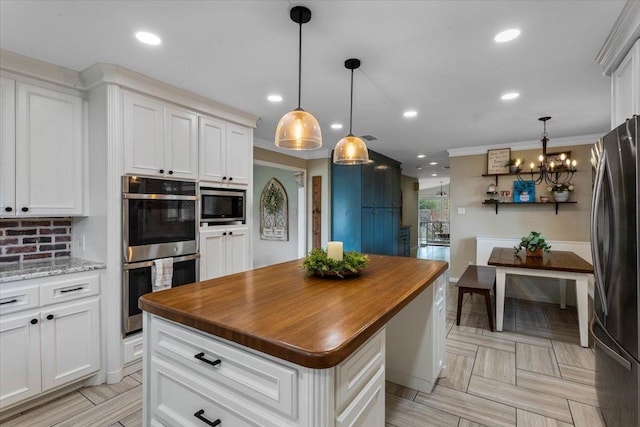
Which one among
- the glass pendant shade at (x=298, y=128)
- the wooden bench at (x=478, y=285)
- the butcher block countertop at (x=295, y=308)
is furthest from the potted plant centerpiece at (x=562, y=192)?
the glass pendant shade at (x=298, y=128)

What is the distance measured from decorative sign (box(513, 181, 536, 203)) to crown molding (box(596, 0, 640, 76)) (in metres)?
2.89

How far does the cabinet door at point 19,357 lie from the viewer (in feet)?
6.30

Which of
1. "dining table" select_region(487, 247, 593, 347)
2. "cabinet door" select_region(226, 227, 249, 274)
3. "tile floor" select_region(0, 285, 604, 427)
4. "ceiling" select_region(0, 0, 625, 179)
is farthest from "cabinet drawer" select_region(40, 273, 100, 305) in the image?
"dining table" select_region(487, 247, 593, 347)

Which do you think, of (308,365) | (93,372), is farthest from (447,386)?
(93,372)

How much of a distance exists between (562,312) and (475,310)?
3.75 feet

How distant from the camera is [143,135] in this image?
2.51m

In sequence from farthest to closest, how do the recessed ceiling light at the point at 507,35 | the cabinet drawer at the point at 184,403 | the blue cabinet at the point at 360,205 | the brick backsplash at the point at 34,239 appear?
the blue cabinet at the point at 360,205
the brick backsplash at the point at 34,239
the recessed ceiling light at the point at 507,35
the cabinet drawer at the point at 184,403

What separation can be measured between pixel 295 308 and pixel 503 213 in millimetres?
4857

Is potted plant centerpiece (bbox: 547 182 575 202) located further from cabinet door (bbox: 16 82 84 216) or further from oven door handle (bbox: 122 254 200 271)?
cabinet door (bbox: 16 82 84 216)

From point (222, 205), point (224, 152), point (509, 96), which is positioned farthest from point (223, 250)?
point (509, 96)

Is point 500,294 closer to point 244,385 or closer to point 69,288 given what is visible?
point 244,385

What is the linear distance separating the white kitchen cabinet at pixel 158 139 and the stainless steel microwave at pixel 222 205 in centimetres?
26

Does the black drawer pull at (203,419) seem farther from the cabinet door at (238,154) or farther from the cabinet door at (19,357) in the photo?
the cabinet door at (238,154)

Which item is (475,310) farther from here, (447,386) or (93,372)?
(93,372)
